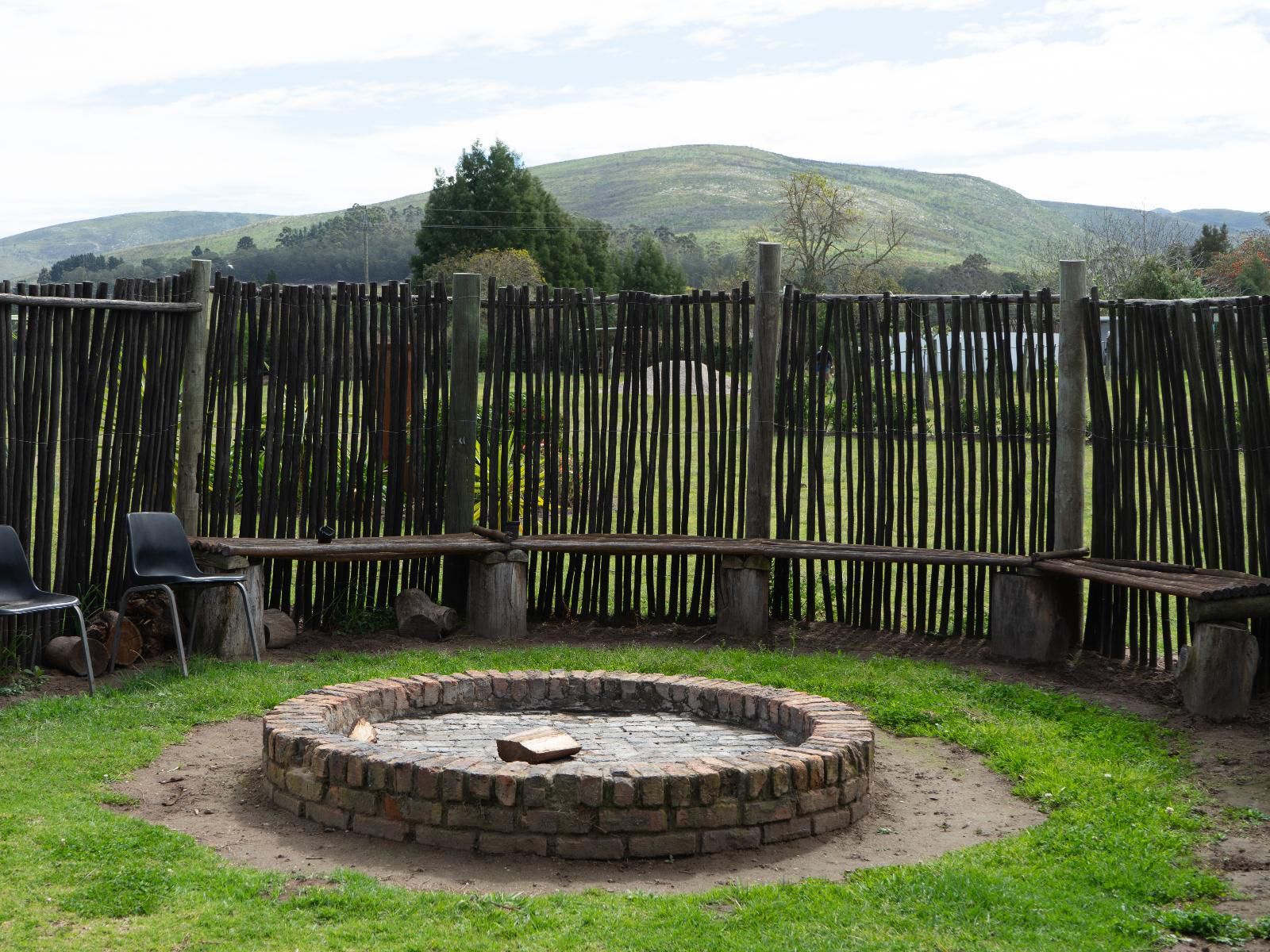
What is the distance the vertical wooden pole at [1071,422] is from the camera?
782 centimetres

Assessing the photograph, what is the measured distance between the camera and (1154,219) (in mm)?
52531

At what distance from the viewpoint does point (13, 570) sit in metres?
6.38

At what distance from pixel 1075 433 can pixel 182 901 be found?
572cm

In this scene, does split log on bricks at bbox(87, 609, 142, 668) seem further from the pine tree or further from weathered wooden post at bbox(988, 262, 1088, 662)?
the pine tree

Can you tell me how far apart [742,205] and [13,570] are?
367 feet

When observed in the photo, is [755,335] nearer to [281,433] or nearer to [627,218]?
[281,433]

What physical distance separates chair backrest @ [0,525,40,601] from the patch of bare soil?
4.33 feet

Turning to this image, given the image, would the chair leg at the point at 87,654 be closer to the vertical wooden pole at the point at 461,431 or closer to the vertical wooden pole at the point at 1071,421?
the vertical wooden pole at the point at 461,431

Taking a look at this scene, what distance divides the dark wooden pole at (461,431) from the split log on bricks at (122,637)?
6.57ft

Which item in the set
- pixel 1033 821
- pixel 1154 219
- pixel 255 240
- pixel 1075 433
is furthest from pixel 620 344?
pixel 255 240

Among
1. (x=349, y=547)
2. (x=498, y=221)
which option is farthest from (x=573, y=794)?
(x=498, y=221)

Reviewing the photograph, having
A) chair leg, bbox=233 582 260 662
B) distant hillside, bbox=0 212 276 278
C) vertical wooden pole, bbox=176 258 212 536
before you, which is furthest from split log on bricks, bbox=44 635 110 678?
distant hillside, bbox=0 212 276 278

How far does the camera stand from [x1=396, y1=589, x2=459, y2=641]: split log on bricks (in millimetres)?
8031

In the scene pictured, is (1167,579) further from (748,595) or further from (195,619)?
(195,619)
